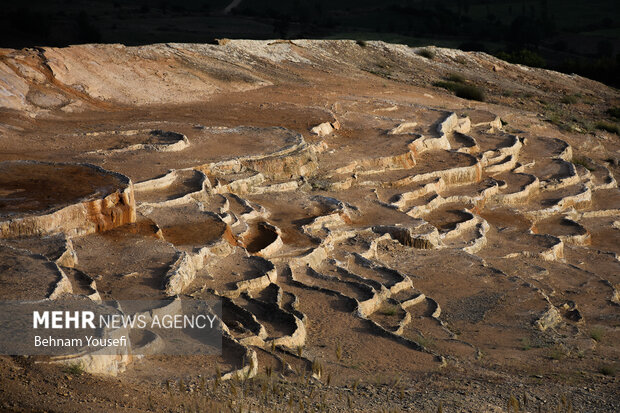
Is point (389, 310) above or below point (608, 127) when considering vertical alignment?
above

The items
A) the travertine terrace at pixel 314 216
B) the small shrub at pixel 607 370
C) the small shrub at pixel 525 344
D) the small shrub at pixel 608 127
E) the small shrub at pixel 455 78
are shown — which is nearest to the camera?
the travertine terrace at pixel 314 216

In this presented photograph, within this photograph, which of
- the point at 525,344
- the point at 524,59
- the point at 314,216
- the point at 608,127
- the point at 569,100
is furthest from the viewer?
the point at 524,59

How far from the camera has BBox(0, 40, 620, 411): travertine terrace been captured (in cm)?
991

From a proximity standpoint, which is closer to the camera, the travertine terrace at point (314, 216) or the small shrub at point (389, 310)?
the travertine terrace at point (314, 216)

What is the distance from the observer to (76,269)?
9992mm

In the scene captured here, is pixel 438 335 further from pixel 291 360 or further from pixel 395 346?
pixel 291 360

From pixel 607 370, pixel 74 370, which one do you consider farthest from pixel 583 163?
pixel 74 370

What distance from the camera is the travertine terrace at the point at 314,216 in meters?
9.91

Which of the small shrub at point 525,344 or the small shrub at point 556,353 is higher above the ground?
the small shrub at point 556,353

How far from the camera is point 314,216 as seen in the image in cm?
1509

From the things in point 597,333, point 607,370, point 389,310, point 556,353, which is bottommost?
point 597,333

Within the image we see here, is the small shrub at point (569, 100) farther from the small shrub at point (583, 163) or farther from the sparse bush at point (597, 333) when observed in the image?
the sparse bush at point (597, 333)

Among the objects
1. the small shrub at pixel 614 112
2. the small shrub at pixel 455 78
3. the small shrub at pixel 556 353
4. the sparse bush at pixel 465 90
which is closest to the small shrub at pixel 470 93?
the sparse bush at pixel 465 90

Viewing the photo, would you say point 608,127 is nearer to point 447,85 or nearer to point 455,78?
point 447,85
